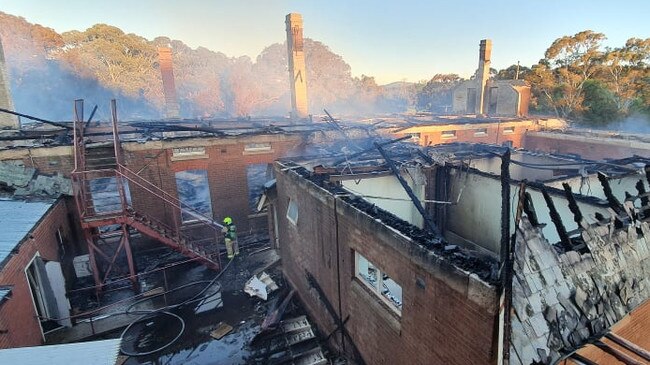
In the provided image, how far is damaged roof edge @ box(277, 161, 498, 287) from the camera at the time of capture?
3820 millimetres

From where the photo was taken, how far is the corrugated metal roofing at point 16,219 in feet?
23.5

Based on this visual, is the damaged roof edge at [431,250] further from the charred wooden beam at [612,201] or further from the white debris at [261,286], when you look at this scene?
the white debris at [261,286]

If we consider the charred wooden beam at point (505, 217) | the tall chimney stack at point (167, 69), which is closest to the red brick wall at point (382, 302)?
the charred wooden beam at point (505, 217)

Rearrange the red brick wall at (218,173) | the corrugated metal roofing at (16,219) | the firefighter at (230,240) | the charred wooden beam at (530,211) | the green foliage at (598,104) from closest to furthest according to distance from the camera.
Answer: the charred wooden beam at (530,211) → the corrugated metal roofing at (16,219) → the firefighter at (230,240) → the red brick wall at (218,173) → the green foliage at (598,104)

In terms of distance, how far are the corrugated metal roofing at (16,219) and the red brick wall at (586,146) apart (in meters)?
23.8

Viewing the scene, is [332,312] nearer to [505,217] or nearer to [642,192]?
[505,217]

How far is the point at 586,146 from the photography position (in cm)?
1925

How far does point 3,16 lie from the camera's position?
1580 inches

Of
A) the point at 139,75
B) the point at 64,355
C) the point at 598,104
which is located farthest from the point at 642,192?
the point at 139,75

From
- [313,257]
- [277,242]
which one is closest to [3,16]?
[277,242]

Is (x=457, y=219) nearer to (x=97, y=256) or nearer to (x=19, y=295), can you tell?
(x=19, y=295)

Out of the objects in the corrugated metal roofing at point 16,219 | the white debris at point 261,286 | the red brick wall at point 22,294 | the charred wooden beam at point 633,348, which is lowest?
the white debris at point 261,286

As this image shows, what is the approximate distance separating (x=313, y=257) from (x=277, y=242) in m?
4.61

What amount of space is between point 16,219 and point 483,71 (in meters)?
31.7
